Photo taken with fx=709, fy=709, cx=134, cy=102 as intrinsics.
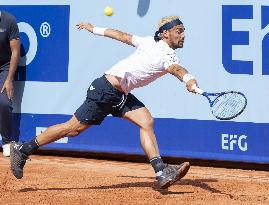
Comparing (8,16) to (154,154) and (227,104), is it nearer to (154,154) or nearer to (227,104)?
(154,154)

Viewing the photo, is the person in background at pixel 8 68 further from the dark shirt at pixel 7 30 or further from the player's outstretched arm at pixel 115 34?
the player's outstretched arm at pixel 115 34

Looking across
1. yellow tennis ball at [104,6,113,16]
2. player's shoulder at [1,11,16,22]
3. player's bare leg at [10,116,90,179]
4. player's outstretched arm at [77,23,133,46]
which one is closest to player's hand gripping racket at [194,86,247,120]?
player's outstretched arm at [77,23,133,46]

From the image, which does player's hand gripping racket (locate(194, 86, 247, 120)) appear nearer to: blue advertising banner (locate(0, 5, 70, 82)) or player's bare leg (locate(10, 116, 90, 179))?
player's bare leg (locate(10, 116, 90, 179))

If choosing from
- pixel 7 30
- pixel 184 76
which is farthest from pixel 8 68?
pixel 184 76

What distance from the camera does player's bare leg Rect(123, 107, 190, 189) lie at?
6094mm

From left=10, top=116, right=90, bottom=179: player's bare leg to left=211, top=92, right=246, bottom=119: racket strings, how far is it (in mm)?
1335

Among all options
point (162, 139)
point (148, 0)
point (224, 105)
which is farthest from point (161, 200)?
point (148, 0)

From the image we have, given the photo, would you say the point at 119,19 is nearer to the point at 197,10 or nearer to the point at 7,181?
the point at 197,10

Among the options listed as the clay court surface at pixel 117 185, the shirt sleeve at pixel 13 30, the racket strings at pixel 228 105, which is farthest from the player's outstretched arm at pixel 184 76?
the shirt sleeve at pixel 13 30

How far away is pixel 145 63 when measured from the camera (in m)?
6.23

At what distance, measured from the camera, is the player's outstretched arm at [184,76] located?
222 inches

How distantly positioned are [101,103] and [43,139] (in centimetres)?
64

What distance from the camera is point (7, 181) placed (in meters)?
7.11

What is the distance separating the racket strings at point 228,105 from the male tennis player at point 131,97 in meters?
0.61
